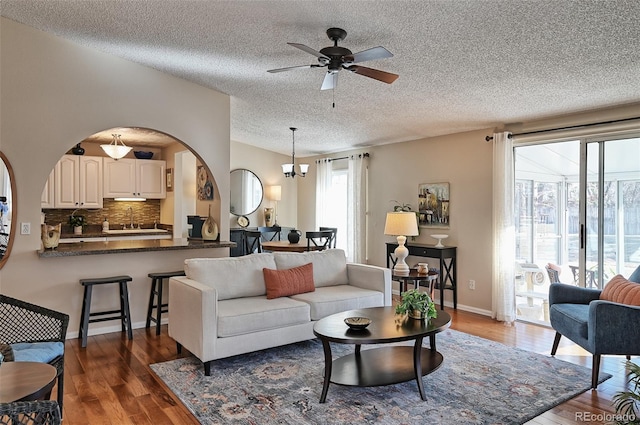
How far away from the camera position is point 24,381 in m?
1.84

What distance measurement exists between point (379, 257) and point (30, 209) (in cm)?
484

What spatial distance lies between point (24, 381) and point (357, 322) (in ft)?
6.53

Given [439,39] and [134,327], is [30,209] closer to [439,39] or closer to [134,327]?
[134,327]

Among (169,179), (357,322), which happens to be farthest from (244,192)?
(357,322)

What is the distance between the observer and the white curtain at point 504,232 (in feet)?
16.6

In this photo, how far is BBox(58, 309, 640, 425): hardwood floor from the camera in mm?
2771

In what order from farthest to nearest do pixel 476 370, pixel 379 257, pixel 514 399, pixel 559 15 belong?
pixel 379 257 < pixel 476 370 < pixel 514 399 < pixel 559 15

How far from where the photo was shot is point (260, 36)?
12.2 ft

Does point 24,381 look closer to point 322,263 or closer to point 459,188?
point 322,263

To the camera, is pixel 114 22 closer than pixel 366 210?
Yes

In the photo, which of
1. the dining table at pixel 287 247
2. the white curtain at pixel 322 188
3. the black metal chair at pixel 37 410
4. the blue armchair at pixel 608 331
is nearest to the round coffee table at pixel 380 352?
the blue armchair at pixel 608 331

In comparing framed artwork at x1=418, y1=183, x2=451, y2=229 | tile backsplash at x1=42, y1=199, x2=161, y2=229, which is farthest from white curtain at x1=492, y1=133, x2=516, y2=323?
tile backsplash at x1=42, y1=199, x2=161, y2=229

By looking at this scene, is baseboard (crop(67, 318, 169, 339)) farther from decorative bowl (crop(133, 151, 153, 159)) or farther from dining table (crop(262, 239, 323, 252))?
decorative bowl (crop(133, 151, 153, 159))

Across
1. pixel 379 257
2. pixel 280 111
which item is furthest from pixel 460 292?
pixel 280 111
